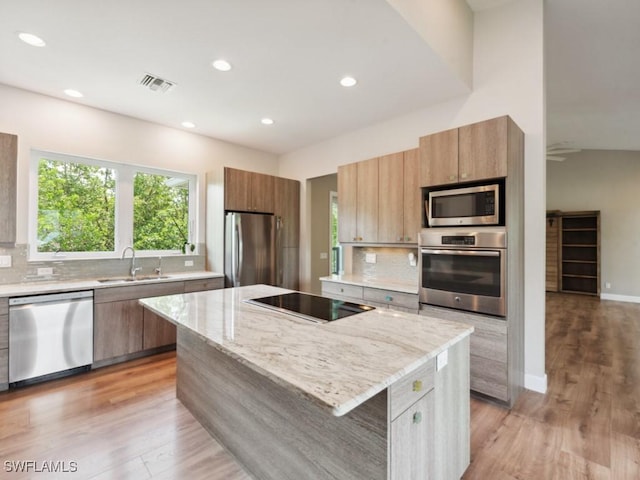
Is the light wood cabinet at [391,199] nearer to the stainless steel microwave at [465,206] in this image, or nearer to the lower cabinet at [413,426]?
the stainless steel microwave at [465,206]

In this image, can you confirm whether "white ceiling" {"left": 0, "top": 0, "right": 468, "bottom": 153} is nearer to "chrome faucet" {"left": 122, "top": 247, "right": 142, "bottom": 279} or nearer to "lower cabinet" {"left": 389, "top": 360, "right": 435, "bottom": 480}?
"chrome faucet" {"left": 122, "top": 247, "right": 142, "bottom": 279}

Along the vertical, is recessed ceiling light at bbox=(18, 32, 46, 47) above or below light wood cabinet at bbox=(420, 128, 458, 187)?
above

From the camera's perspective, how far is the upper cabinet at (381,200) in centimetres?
317

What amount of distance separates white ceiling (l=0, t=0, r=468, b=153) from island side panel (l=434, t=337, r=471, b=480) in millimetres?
2156

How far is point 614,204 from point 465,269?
683cm

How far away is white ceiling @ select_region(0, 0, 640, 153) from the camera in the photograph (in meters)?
2.01

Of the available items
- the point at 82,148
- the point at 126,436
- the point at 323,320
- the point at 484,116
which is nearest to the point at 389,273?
the point at 484,116

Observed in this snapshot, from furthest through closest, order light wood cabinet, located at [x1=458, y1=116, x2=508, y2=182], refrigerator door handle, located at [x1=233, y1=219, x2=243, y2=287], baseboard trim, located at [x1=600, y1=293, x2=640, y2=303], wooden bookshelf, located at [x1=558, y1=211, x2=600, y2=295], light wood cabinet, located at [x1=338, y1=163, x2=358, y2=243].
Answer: wooden bookshelf, located at [x1=558, y1=211, x2=600, y2=295]
baseboard trim, located at [x1=600, y1=293, x2=640, y2=303]
refrigerator door handle, located at [x1=233, y1=219, x2=243, y2=287]
light wood cabinet, located at [x1=338, y1=163, x2=358, y2=243]
light wood cabinet, located at [x1=458, y1=116, x2=508, y2=182]

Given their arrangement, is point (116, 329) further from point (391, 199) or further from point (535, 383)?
point (535, 383)

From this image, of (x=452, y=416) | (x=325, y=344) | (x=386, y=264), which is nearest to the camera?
(x=325, y=344)

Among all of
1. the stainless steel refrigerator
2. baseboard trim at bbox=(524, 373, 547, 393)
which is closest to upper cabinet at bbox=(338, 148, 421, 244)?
the stainless steel refrigerator

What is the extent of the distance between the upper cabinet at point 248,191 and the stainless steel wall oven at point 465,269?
2.50m

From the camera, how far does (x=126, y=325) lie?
321cm

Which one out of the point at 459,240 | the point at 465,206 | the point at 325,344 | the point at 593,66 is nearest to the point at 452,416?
the point at 325,344
